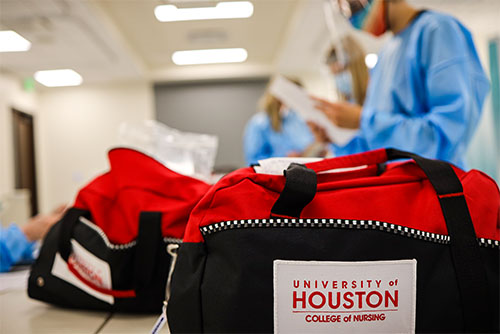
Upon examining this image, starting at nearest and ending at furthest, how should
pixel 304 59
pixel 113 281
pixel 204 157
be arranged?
1. pixel 113 281
2. pixel 204 157
3. pixel 304 59

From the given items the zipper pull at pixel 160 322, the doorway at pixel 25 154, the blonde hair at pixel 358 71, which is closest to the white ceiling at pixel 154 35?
the doorway at pixel 25 154

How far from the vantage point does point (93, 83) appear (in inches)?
250

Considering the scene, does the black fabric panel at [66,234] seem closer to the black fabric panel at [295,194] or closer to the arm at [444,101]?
the black fabric panel at [295,194]

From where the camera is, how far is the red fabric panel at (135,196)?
643 mm

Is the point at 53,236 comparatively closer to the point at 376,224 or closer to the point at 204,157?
the point at 204,157

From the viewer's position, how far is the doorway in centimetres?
581

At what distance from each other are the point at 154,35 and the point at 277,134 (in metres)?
2.65

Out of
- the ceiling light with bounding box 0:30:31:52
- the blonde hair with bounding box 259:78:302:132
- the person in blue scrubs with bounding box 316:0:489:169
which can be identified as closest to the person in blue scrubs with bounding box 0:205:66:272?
the person in blue scrubs with bounding box 316:0:489:169

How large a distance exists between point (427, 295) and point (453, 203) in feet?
0.38

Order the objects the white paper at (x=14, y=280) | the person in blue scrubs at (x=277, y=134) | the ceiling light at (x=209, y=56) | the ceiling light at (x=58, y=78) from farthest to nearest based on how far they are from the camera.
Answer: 1. the ceiling light at (x=58, y=78)
2. the ceiling light at (x=209, y=56)
3. the person in blue scrubs at (x=277, y=134)
4. the white paper at (x=14, y=280)

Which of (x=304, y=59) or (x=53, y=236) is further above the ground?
(x=304, y=59)

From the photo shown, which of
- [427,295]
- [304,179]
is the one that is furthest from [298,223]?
[427,295]

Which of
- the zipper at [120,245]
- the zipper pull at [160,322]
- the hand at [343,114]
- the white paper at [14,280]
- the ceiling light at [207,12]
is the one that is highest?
the ceiling light at [207,12]

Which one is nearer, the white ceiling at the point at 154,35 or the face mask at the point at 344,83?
the face mask at the point at 344,83
